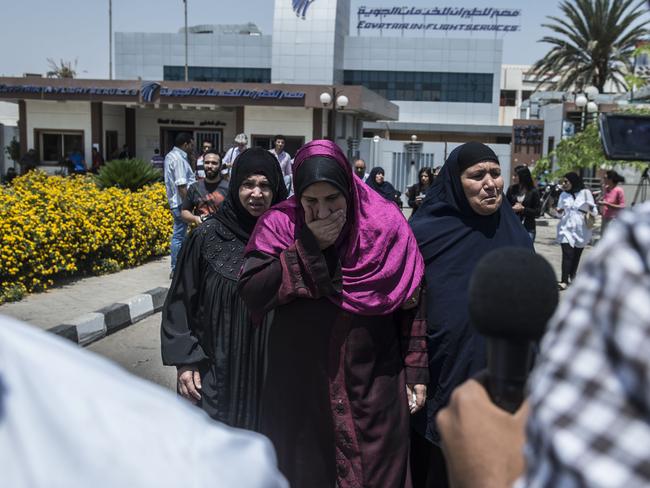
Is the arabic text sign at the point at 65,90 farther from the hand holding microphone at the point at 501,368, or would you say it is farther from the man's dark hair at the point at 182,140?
the hand holding microphone at the point at 501,368

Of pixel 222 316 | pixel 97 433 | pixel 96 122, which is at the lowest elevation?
pixel 222 316

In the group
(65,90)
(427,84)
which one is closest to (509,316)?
(65,90)

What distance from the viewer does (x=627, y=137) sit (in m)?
1.36

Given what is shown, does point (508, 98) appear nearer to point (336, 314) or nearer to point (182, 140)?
point (182, 140)

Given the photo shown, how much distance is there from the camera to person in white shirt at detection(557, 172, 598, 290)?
31.8 feet

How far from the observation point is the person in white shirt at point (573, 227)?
31.8 ft

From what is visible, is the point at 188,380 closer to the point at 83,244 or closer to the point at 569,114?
the point at 83,244

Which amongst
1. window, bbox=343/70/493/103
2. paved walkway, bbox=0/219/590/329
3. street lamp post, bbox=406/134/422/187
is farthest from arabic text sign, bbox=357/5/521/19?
paved walkway, bbox=0/219/590/329

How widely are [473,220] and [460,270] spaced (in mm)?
230

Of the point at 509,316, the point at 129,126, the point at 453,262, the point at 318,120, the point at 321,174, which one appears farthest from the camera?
the point at 129,126

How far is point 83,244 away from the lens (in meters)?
8.77

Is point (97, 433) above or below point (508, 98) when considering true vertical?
below

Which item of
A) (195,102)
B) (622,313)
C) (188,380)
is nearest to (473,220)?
(188,380)

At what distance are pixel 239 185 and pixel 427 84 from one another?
47593 millimetres
